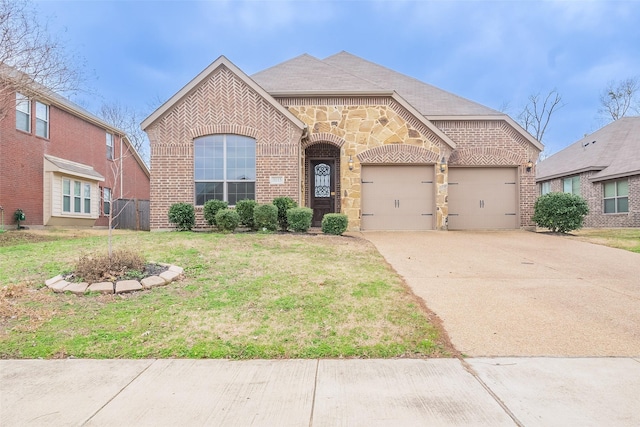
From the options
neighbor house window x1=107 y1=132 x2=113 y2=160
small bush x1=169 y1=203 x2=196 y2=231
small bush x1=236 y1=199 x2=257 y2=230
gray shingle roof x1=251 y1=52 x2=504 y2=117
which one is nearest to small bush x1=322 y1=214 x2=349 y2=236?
small bush x1=236 y1=199 x2=257 y2=230

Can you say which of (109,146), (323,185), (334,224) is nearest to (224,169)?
(323,185)

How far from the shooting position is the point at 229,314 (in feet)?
15.3

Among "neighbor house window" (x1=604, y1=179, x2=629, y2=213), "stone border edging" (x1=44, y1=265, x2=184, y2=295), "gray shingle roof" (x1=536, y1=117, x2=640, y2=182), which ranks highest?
"gray shingle roof" (x1=536, y1=117, x2=640, y2=182)

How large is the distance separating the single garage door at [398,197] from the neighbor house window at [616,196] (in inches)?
457

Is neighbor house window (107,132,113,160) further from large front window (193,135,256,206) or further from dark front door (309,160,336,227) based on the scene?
dark front door (309,160,336,227)

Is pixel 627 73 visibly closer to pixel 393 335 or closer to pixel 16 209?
pixel 393 335

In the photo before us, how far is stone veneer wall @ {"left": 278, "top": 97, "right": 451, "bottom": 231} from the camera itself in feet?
43.5

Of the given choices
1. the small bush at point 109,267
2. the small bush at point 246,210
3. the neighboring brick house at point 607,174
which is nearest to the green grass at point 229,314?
the small bush at point 109,267

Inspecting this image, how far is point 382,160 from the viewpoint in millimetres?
13281

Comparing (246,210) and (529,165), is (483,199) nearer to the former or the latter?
(529,165)

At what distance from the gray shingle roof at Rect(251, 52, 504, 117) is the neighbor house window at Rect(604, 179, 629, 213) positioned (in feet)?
30.0

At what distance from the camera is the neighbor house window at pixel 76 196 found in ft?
60.0

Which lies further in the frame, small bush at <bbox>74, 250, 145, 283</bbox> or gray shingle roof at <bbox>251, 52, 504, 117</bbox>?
gray shingle roof at <bbox>251, 52, 504, 117</bbox>

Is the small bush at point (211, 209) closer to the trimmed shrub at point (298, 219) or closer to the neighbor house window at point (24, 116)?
the trimmed shrub at point (298, 219)
